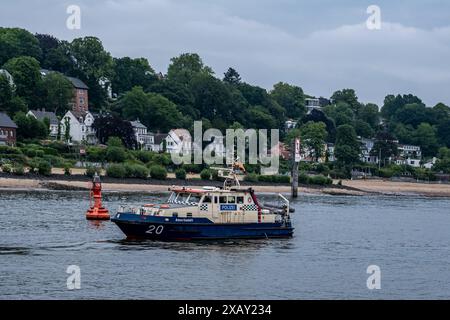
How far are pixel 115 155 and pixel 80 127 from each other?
32.8 metres

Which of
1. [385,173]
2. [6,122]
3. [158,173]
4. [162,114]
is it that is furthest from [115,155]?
[385,173]

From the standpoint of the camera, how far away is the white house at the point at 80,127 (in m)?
165

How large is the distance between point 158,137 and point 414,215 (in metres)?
87.2

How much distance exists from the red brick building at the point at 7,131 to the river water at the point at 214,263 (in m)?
63.4

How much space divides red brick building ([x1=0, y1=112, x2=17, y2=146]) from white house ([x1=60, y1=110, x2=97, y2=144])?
21.7 metres

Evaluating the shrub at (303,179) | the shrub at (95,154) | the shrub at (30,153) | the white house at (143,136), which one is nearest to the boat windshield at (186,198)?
the shrub at (30,153)

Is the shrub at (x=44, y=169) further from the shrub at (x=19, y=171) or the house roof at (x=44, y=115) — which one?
the house roof at (x=44, y=115)

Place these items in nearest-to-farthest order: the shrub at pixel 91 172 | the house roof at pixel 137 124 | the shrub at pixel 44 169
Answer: the shrub at pixel 44 169
the shrub at pixel 91 172
the house roof at pixel 137 124

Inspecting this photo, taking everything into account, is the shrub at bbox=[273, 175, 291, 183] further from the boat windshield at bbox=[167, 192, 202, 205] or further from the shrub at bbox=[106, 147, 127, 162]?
the boat windshield at bbox=[167, 192, 202, 205]

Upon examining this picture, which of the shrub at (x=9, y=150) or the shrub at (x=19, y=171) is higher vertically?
the shrub at (x=9, y=150)

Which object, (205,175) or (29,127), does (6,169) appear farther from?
(29,127)
